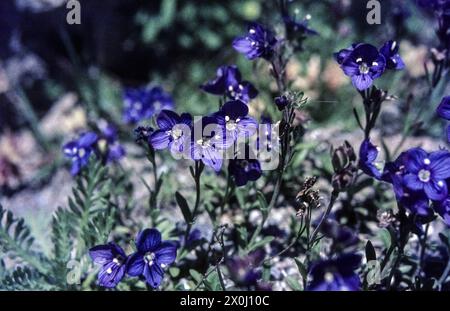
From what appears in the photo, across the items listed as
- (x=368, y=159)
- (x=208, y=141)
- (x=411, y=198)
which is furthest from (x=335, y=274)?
(x=208, y=141)

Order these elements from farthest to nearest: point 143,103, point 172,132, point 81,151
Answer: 1. point 143,103
2. point 81,151
3. point 172,132

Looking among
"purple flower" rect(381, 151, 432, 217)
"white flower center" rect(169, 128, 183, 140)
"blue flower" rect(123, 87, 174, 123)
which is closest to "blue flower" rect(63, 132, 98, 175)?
"blue flower" rect(123, 87, 174, 123)

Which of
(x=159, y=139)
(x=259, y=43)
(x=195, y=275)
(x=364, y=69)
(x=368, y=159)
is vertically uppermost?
(x=259, y=43)

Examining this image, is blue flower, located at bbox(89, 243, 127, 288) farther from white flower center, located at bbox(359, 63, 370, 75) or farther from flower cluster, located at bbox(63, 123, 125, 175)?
white flower center, located at bbox(359, 63, 370, 75)

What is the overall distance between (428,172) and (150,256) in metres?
1.47

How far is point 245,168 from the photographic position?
322 centimetres

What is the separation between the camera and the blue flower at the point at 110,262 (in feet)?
9.70

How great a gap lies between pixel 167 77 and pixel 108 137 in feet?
8.19

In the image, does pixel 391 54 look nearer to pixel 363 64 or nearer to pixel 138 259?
pixel 363 64

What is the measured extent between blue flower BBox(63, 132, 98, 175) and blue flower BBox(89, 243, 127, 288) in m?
0.88

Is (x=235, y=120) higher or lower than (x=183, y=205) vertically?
higher

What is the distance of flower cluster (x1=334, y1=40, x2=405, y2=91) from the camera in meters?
2.95

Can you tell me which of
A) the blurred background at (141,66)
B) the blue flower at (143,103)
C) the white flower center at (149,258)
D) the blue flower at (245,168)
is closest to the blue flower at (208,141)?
the blue flower at (245,168)
